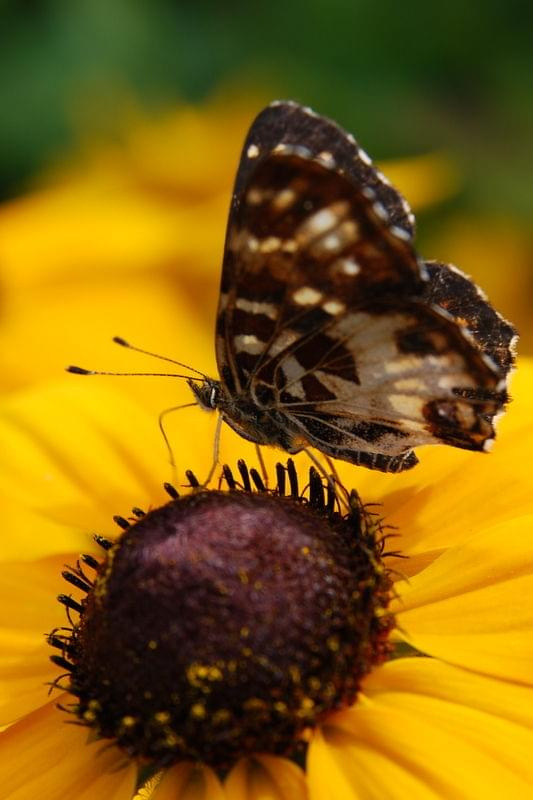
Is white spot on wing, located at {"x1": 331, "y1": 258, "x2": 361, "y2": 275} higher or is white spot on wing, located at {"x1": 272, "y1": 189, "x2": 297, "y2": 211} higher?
white spot on wing, located at {"x1": 272, "y1": 189, "x2": 297, "y2": 211}

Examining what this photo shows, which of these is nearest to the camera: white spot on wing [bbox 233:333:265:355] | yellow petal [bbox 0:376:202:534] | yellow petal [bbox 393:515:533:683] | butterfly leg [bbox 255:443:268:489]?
yellow petal [bbox 393:515:533:683]

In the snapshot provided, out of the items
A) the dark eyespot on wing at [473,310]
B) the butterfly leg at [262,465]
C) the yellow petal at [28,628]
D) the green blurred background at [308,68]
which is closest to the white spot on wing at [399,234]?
the dark eyespot on wing at [473,310]

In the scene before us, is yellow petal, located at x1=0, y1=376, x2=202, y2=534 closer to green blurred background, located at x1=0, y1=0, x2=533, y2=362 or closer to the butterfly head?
the butterfly head

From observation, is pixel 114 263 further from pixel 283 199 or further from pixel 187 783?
pixel 187 783

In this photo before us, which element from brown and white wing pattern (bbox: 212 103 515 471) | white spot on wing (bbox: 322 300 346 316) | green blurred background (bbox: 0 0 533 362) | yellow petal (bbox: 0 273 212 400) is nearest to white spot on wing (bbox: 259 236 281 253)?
brown and white wing pattern (bbox: 212 103 515 471)

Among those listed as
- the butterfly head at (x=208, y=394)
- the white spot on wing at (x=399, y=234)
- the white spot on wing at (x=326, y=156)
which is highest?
the white spot on wing at (x=326, y=156)

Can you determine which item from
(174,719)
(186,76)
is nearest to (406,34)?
(186,76)

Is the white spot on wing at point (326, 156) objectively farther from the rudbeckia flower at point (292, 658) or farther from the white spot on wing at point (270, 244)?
the rudbeckia flower at point (292, 658)
